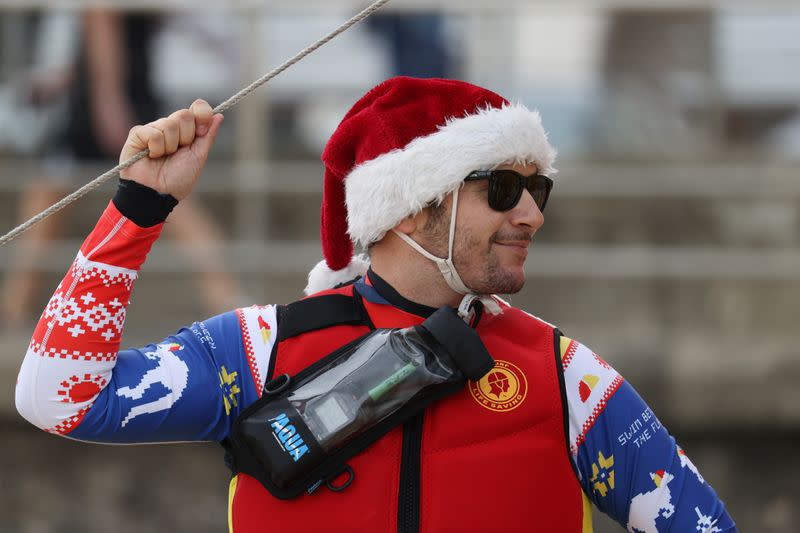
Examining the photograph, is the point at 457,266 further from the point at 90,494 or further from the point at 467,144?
the point at 90,494

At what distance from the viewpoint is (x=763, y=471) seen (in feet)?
15.9

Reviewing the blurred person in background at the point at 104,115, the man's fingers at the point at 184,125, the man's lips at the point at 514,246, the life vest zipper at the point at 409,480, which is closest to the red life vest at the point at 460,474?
the life vest zipper at the point at 409,480

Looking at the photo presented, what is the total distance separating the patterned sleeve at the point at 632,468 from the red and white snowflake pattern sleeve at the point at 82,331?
2.92 feet

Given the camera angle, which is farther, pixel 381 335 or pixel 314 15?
pixel 314 15

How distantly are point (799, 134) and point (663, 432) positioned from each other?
309cm

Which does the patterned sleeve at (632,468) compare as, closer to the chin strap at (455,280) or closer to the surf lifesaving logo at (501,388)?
the surf lifesaving logo at (501,388)

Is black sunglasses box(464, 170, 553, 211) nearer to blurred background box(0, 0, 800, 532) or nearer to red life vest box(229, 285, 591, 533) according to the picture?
red life vest box(229, 285, 591, 533)

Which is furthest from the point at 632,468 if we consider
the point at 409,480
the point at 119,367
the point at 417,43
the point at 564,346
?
the point at 417,43

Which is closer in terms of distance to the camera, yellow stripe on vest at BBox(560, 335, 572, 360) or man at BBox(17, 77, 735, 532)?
man at BBox(17, 77, 735, 532)

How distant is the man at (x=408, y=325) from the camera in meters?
2.38

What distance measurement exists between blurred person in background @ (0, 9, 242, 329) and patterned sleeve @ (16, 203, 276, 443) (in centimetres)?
268

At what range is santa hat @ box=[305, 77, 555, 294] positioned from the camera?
2588 millimetres

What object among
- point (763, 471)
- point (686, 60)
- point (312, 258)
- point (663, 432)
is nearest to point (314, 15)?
point (312, 258)

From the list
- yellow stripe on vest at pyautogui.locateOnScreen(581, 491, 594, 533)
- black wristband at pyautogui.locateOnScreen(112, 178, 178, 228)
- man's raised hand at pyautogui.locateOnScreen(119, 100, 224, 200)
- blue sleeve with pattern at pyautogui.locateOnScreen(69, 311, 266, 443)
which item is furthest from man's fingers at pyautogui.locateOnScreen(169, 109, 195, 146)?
yellow stripe on vest at pyautogui.locateOnScreen(581, 491, 594, 533)
